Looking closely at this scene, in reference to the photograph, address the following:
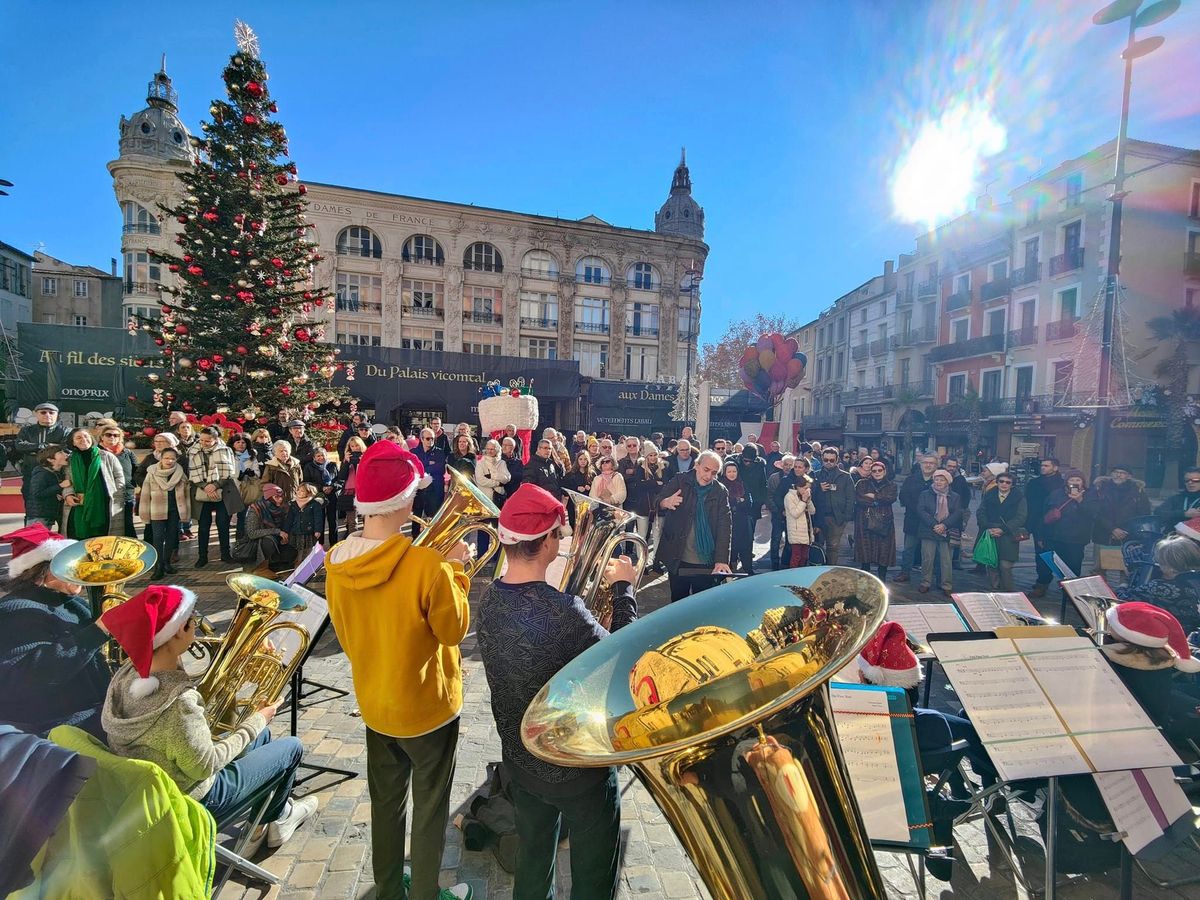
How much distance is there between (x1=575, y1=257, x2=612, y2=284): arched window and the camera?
30938mm

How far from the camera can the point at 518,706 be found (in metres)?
1.80

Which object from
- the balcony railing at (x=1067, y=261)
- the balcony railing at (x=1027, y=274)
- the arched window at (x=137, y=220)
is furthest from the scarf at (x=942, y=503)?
the arched window at (x=137, y=220)

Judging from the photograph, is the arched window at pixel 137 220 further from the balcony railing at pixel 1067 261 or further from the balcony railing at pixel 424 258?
the balcony railing at pixel 1067 261

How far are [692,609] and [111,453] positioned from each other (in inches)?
282

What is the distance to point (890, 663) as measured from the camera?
254cm

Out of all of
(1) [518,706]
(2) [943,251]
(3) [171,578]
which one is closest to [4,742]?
(1) [518,706]

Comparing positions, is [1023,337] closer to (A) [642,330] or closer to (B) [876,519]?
(A) [642,330]

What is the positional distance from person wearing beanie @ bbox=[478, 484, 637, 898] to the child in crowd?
6262mm

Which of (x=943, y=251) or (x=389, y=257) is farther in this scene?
(x=943, y=251)

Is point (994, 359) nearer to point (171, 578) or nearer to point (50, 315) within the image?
point (171, 578)

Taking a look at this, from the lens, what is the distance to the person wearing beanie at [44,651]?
211cm

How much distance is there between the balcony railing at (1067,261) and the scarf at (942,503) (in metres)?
23.9

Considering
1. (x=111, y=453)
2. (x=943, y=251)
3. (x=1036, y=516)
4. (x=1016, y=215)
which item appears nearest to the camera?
(x=111, y=453)

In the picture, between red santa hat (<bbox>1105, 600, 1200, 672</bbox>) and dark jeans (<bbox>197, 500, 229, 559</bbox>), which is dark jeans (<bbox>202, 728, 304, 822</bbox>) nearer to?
red santa hat (<bbox>1105, 600, 1200, 672</bbox>)
